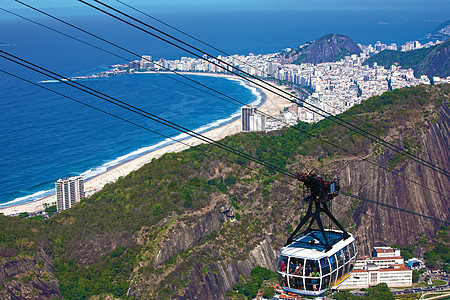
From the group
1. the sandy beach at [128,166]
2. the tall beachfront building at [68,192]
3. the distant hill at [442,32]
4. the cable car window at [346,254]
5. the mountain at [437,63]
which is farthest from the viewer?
the distant hill at [442,32]

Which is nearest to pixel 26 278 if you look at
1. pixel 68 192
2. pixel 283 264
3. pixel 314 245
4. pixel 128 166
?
pixel 68 192

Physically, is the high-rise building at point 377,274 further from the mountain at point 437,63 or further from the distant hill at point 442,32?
the distant hill at point 442,32

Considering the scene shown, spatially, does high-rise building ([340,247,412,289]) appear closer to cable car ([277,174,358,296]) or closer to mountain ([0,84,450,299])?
mountain ([0,84,450,299])

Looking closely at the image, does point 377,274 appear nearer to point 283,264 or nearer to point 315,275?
point 283,264

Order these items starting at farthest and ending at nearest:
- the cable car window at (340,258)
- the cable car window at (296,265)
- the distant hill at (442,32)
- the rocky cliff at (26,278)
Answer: the distant hill at (442,32) < the rocky cliff at (26,278) < the cable car window at (340,258) < the cable car window at (296,265)

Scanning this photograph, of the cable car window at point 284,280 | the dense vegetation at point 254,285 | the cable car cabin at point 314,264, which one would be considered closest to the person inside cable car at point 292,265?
the cable car cabin at point 314,264

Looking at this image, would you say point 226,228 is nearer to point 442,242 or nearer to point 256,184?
point 256,184
